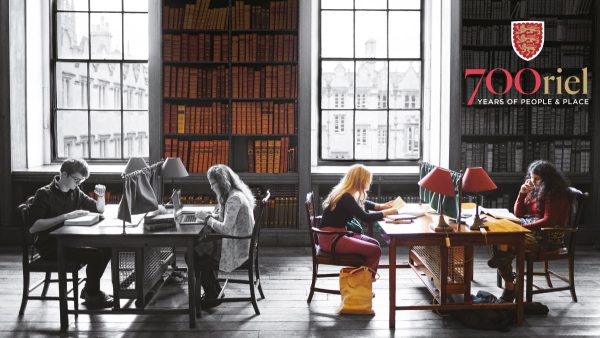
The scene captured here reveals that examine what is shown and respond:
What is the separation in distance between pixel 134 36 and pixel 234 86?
153 cm

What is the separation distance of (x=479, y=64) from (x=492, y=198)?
1.48m

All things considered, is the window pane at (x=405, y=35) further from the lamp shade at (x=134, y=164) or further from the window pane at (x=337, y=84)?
the lamp shade at (x=134, y=164)

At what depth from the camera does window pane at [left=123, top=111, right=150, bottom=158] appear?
23.9 ft

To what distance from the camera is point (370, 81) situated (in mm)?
7254

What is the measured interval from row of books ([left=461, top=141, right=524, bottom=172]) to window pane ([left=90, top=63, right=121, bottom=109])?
4.04 m

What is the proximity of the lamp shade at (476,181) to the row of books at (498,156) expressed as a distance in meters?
2.58

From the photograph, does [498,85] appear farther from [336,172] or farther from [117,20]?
[117,20]

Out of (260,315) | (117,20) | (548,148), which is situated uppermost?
(117,20)

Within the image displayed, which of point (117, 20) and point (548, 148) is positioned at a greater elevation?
point (117, 20)

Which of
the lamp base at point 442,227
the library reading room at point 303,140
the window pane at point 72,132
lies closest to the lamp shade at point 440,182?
the lamp base at point 442,227

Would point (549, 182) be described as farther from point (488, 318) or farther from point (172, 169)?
point (172, 169)

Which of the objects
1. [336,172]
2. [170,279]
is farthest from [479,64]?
[170,279]

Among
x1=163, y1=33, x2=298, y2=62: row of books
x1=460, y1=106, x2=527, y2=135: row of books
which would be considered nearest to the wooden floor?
x1=460, y1=106, x2=527, y2=135: row of books

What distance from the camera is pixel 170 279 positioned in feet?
17.5
